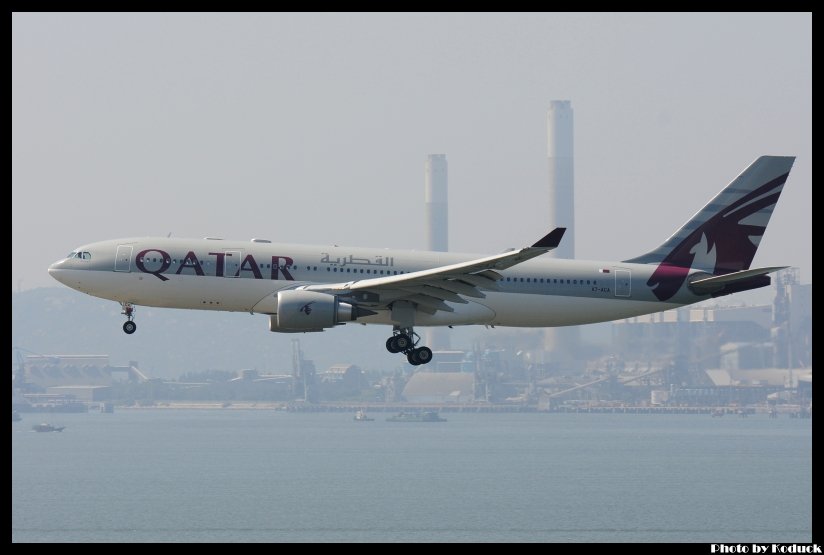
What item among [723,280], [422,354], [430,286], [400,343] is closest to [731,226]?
[723,280]

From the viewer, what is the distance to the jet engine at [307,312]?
52594 mm

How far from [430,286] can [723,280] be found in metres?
12.1

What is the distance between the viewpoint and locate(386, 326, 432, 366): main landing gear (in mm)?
55100

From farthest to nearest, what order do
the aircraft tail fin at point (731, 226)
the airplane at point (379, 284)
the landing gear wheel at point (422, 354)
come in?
the aircraft tail fin at point (731, 226), the landing gear wheel at point (422, 354), the airplane at point (379, 284)

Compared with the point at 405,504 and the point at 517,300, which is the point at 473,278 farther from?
the point at 405,504

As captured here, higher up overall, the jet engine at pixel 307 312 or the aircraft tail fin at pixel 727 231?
the aircraft tail fin at pixel 727 231

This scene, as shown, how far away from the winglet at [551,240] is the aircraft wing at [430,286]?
11.3 ft

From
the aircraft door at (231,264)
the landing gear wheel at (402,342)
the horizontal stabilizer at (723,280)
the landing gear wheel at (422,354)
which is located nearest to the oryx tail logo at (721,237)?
the horizontal stabilizer at (723,280)

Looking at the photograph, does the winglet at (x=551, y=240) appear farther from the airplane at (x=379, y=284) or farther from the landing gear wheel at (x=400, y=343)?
the landing gear wheel at (x=400, y=343)

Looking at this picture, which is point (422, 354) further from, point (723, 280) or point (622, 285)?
point (723, 280)

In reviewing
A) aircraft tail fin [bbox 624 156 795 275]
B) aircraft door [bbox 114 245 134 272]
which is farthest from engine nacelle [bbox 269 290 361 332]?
aircraft tail fin [bbox 624 156 795 275]

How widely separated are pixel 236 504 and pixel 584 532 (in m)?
51.9

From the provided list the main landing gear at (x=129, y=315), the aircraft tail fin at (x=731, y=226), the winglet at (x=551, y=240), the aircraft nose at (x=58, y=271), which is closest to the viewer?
the winglet at (x=551, y=240)

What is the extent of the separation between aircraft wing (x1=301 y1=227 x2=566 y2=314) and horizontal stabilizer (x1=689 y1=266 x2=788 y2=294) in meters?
8.82
